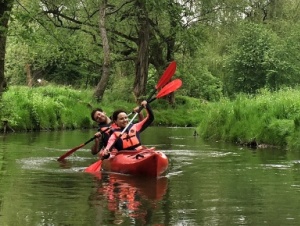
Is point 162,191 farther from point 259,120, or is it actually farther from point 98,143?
point 259,120

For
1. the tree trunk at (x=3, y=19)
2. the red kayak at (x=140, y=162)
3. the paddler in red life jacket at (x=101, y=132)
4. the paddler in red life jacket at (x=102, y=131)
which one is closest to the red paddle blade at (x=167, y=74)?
the paddler in red life jacket at (x=102, y=131)

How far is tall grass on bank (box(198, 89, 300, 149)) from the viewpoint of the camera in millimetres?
13695

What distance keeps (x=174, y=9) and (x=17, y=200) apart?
20209mm

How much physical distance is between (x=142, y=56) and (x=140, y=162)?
61.1 feet

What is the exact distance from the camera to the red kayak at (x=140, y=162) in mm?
9470

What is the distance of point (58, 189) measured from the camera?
816 cm

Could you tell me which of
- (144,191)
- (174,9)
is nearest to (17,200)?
(144,191)

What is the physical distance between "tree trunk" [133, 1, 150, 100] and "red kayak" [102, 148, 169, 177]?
1707 cm

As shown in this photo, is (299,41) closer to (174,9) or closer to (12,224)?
(174,9)

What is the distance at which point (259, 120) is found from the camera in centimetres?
1470

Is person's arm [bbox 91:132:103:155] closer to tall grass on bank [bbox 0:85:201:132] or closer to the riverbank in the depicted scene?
the riverbank

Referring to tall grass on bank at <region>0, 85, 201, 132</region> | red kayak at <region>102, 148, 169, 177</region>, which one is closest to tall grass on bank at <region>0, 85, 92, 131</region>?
tall grass on bank at <region>0, 85, 201, 132</region>

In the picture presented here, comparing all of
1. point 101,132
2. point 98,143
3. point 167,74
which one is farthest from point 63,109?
point 101,132

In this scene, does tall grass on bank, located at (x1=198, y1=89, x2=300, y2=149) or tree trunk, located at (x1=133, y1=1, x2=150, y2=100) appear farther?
tree trunk, located at (x1=133, y1=1, x2=150, y2=100)
